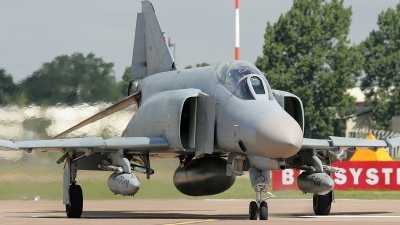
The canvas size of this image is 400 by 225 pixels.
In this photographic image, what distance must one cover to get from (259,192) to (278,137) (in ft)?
4.18

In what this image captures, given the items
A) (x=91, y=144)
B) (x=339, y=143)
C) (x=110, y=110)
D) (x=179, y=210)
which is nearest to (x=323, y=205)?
(x=339, y=143)

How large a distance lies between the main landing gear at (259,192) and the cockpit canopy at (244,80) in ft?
4.46

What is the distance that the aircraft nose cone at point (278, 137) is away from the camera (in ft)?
50.0

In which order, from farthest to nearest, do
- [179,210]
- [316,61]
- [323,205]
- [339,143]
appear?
[316,61] < [179,210] < [323,205] < [339,143]

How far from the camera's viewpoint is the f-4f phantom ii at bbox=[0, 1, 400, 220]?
624 inches

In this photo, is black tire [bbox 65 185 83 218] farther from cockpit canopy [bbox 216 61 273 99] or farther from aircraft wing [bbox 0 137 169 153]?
cockpit canopy [bbox 216 61 273 99]

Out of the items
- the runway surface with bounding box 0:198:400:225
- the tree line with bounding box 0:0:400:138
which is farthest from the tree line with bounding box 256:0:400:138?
the runway surface with bounding box 0:198:400:225

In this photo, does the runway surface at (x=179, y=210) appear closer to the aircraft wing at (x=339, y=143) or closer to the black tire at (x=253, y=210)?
the aircraft wing at (x=339, y=143)

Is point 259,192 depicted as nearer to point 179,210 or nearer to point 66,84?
point 179,210

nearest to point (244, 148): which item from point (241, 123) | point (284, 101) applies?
point (241, 123)

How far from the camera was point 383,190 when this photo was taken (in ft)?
93.2

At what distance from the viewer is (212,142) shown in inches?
670

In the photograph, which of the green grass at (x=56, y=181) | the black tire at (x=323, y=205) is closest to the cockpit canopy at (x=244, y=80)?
the black tire at (x=323, y=205)

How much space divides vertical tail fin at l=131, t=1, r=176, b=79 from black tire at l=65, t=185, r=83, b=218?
12.8ft
